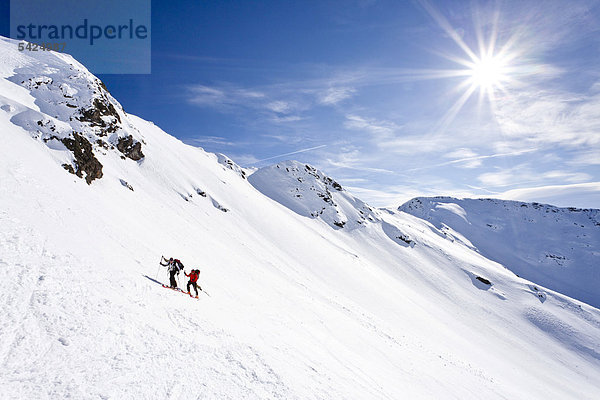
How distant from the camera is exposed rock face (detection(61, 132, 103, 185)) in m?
23.3

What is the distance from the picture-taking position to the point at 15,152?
17.4m

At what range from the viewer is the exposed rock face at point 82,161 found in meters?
23.3

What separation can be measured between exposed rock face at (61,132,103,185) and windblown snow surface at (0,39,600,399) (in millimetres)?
144

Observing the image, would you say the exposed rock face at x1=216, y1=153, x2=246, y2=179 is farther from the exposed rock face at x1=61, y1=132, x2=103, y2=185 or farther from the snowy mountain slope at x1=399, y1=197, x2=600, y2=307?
the snowy mountain slope at x1=399, y1=197, x2=600, y2=307

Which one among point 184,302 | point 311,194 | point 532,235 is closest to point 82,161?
point 184,302

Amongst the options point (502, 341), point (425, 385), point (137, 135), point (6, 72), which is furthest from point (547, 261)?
point (6, 72)

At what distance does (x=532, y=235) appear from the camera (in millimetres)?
145750

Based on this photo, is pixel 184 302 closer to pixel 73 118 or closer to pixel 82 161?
pixel 82 161

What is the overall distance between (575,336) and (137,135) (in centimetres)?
8905

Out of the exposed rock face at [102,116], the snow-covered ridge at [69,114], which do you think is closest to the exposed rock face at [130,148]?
the snow-covered ridge at [69,114]

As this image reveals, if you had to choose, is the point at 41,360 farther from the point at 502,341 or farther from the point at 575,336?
the point at 575,336

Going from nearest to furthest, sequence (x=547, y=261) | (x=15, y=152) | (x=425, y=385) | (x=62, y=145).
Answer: (x=425, y=385)
(x=15, y=152)
(x=62, y=145)
(x=547, y=261)

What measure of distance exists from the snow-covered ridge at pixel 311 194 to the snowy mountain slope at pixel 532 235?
5207 centimetres

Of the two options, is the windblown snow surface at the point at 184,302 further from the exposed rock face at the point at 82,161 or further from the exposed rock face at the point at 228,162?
the exposed rock face at the point at 228,162
